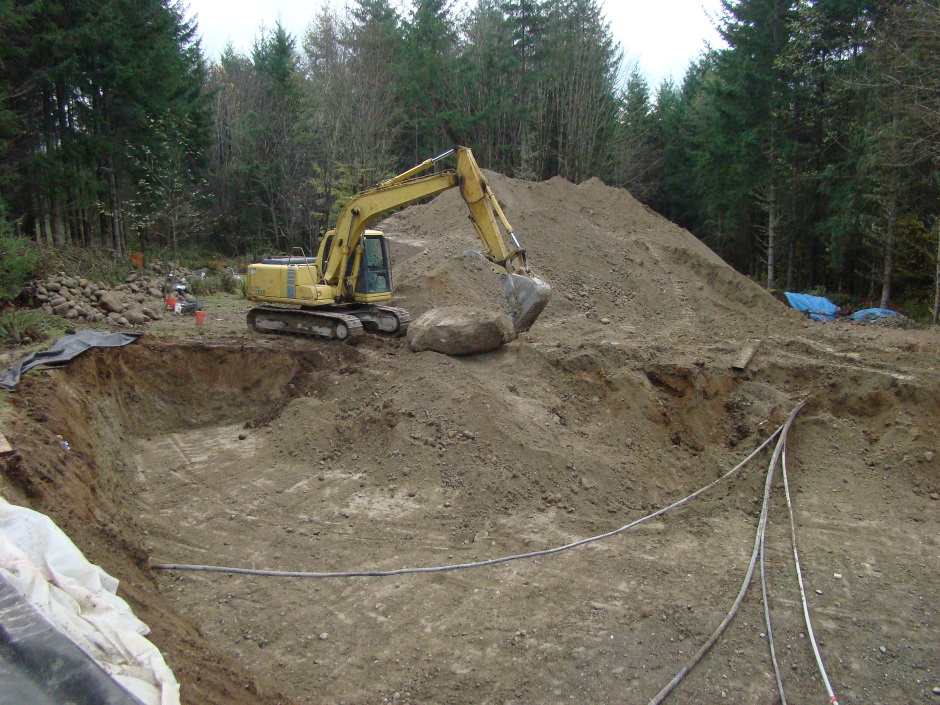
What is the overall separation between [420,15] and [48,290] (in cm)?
2128

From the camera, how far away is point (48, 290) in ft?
41.3

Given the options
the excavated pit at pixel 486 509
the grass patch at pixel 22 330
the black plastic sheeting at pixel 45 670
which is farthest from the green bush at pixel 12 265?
the black plastic sheeting at pixel 45 670

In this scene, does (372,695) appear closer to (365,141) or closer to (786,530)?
(786,530)

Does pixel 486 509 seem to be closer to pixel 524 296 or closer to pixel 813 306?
pixel 524 296

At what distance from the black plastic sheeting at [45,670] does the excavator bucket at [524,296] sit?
6820 millimetres

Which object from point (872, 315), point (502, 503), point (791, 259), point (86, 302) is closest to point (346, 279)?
point (86, 302)

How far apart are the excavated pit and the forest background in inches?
239

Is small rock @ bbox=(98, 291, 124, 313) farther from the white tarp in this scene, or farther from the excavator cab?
the white tarp

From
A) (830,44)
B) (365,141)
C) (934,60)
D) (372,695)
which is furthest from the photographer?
(365,141)

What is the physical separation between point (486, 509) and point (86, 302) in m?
10.0

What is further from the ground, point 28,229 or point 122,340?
point 28,229

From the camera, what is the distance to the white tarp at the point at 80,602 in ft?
9.37

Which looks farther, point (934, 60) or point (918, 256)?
point (918, 256)

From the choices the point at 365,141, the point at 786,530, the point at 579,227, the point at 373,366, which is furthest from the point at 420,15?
the point at 786,530
